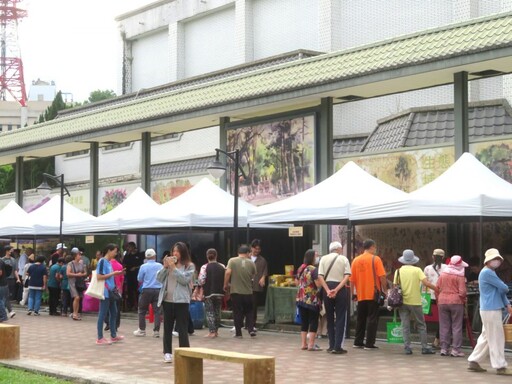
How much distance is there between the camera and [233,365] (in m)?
14.9

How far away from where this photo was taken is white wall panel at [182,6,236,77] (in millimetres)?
46562

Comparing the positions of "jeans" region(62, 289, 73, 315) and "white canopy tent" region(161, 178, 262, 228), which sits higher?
"white canopy tent" region(161, 178, 262, 228)

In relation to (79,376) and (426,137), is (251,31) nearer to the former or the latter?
(426,137)

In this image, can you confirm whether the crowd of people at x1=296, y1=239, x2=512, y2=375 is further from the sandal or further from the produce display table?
the produce display table

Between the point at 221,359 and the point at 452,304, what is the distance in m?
6.25

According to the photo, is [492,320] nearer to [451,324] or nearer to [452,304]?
[452,304]

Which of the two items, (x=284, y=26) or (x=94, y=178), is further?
(x=284, y=26)

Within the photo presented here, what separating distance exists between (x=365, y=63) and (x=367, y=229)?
3.77m

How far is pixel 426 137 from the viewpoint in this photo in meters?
24.0

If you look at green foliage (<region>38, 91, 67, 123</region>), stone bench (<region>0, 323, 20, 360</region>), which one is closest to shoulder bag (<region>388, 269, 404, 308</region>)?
stone bench (<region>0, 323, 20, 360</region>)

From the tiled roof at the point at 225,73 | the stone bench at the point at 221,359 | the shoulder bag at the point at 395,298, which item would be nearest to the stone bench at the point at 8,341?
the stone bench at the point at 221,359

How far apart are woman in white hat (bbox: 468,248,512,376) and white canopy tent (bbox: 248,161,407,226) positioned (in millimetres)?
4663

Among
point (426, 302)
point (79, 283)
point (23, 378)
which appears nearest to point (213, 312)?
point (426, 302)

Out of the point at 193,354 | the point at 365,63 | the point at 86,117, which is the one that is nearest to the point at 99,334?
the point at 193,354
